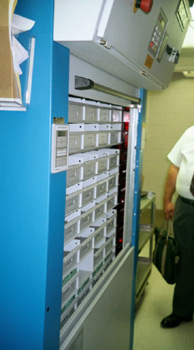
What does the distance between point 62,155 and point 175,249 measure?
86.7 inches

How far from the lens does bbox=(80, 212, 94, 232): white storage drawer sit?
1.69 meters

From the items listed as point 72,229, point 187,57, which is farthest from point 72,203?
point 187,57

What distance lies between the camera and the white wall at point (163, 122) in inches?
225

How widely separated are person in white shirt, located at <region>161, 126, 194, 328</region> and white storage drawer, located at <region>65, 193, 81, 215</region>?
1714 mm

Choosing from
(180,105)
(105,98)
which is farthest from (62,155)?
(180,105)

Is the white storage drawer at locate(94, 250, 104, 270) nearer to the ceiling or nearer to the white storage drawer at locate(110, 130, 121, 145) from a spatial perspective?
the white storage drawer at locate(110, 130, 121, 145)

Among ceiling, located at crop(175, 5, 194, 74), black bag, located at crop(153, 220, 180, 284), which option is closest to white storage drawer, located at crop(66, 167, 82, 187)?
black bag, located at crop(153, 220, 180, 284)

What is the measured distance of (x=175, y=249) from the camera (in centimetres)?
314

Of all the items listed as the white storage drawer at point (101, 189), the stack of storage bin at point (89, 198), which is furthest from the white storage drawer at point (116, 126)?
the white storage drawer at point (101, 189)

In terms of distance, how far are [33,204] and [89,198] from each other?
2.07 feet

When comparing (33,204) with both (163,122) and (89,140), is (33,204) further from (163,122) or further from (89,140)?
(163,122)

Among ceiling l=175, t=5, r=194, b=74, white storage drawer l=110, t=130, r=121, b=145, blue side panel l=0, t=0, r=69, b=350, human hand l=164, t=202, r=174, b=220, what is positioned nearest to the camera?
blue side panel l=0, t=0, r=69, b=350

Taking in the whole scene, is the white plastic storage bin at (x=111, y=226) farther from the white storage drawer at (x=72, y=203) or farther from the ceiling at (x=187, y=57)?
the ceiling at (x=187, y=57)

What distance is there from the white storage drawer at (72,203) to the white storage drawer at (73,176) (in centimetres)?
6
